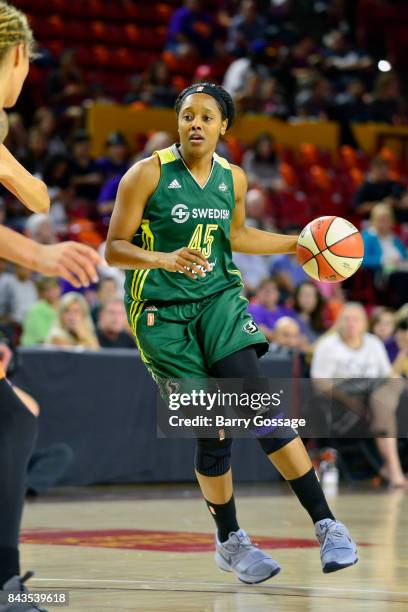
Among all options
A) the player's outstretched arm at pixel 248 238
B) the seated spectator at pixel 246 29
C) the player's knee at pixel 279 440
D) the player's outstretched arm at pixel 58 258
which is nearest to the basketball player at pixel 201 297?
the player's knee at pixel 279 440

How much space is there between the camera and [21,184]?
3.92 meters

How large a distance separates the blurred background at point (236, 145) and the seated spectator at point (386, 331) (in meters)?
0.02

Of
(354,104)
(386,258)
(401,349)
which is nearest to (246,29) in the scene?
(354,104)

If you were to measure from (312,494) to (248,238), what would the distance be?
1198 mm

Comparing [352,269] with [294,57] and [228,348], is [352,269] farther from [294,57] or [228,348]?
[294,57]

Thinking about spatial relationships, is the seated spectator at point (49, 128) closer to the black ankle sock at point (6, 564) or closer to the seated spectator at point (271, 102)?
the seated spectator at point (271, 102)

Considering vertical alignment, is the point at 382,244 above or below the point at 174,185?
above

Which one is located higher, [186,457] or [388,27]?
[388,27]

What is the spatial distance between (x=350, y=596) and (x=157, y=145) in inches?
368

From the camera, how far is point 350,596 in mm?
4781

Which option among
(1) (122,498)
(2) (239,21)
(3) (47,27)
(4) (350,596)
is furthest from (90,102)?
(4) (350,596)

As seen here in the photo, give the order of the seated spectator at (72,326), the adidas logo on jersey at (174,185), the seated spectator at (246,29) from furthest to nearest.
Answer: the seated spectator at (246,29) → the seated spectator at (72,326) → the adidas logo on jersey at (174,185)

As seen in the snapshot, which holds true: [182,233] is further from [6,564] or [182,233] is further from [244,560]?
[6,564]

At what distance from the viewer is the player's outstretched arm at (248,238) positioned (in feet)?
18.4
